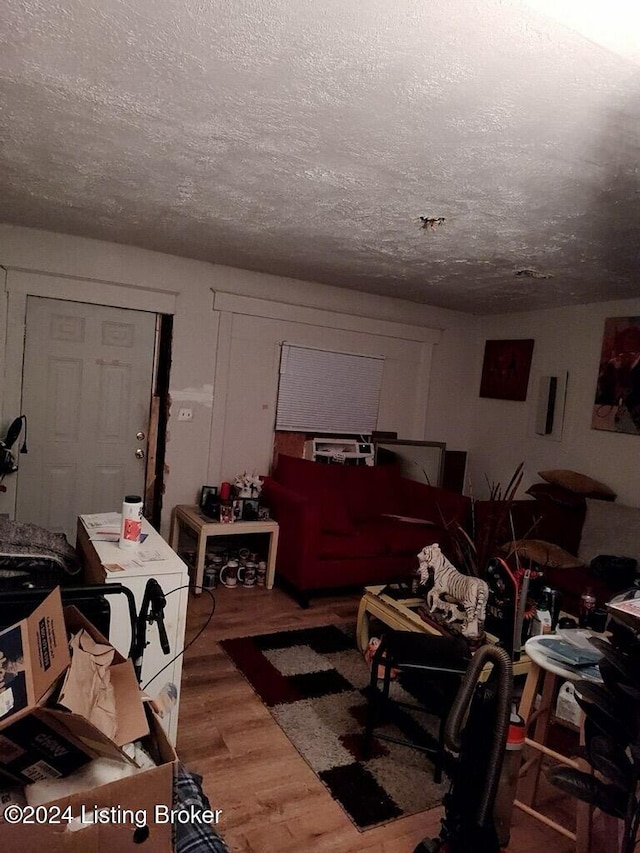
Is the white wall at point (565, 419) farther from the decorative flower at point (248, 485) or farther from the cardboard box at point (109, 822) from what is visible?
the cardboard box at point (109, 822)

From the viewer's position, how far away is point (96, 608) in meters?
1.70

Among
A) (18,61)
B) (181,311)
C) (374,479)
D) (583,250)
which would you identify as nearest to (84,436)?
(181,311)

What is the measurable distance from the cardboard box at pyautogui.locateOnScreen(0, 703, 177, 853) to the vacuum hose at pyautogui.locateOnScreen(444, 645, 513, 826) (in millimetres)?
781

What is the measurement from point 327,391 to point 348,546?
1.46 meters

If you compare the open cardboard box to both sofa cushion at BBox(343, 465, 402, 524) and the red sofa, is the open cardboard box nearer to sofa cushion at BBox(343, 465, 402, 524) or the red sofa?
the red sofa

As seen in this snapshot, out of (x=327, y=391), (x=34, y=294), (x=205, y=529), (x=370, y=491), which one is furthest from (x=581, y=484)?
(x=34, y=294)

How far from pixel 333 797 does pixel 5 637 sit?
135 centimetres

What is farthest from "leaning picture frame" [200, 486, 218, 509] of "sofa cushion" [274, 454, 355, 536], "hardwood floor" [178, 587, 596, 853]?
"hardwood floor" [178, 587, 596, 853]

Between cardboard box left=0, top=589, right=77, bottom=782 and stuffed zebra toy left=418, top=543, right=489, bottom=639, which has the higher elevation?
cardboard box left=0, top=589, right=77, bottom=782

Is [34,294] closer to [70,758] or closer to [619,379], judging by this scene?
[70,758]

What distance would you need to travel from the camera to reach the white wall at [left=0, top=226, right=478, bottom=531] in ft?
11.8

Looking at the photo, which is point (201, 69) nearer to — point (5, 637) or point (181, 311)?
point (5, 637)

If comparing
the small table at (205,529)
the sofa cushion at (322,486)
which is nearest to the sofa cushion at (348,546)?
the sofa cushion at (322,486)

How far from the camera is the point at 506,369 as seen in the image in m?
5.14
